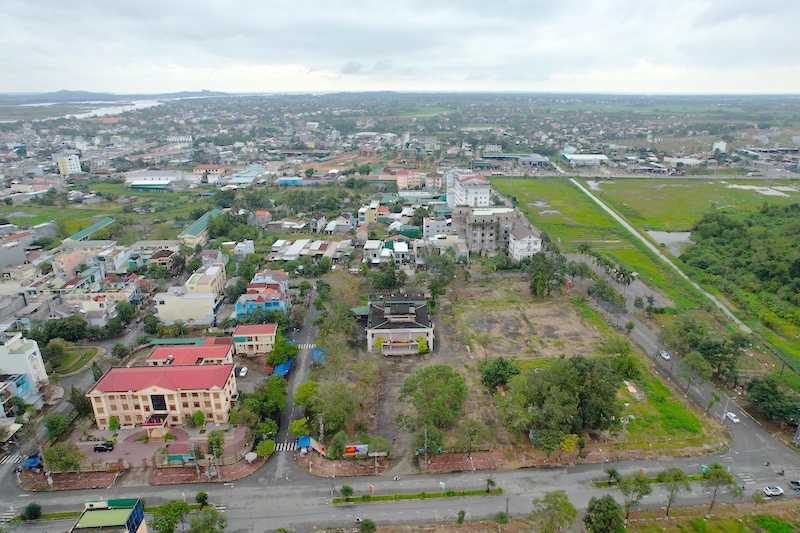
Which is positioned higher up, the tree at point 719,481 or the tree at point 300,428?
the tree at point 719,481

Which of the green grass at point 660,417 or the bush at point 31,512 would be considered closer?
the bush at point 31,512

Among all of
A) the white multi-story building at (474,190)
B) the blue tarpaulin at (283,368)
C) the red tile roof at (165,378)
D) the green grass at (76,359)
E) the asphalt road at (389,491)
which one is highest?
the white multi-story building at (474,190)

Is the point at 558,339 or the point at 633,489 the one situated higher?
the point at 633,489

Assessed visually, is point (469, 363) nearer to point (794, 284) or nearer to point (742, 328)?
point (742, 328)

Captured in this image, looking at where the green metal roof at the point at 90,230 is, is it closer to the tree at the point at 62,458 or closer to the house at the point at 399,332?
the tree at the point at 62,458

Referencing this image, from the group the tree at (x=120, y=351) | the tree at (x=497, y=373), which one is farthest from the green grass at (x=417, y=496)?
the tree at (x=120, y=351)

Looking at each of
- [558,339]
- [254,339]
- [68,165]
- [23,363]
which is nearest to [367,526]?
[254,339]

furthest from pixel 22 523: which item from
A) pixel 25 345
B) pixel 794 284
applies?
pixel 794 284

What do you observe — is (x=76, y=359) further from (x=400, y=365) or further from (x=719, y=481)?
(x=719, y=481)
